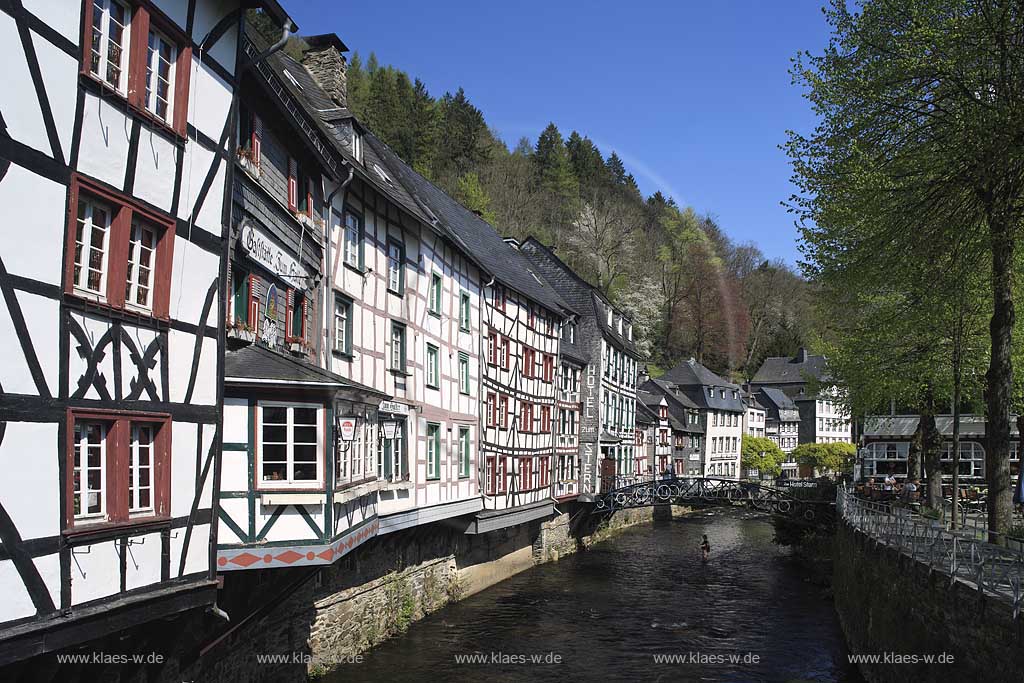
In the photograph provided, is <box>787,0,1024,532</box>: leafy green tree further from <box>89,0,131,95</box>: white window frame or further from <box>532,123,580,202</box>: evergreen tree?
<box>532,123,580,202</box>: evergreen tree

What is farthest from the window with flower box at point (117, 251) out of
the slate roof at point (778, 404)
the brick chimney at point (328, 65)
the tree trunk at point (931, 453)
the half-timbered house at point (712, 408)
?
the slate roof at point (778, 404)

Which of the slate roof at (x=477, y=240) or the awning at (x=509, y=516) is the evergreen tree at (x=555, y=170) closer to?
the slate roof at (x=477, y=240)

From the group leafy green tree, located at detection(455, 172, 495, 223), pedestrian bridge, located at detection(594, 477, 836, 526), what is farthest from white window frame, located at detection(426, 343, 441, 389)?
leafy green tree, located at detection(455, 172, 495, 223)

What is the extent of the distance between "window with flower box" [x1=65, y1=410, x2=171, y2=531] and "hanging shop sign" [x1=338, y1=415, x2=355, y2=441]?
3.74 m

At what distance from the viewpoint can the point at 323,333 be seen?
16594mm

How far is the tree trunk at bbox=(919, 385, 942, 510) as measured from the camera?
27.1 m

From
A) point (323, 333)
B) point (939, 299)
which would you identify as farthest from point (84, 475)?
Answer: point (939, 299)

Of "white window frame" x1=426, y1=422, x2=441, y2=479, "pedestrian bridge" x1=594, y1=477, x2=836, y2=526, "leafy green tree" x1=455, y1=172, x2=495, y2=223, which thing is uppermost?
"leafy green tree" x1=455, y1=172, x2=495, y2=223

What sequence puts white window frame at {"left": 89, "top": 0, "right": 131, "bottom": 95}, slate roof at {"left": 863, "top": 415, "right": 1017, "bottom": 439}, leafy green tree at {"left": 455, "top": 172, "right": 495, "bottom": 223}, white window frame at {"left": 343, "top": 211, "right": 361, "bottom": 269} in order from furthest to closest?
leafy green tree at {"left": 455, "top": 172, "right": 495, "bottom": 223} < slate roof at {"left": 863, "top": 415, "right": 1017, "bottom": 439} < white window frame at {"left": 343, "top": 211, "right": 361, "bottom": 269} < white window frame at {"left": 89, "top": 0, "right": 131, "bottom": 95}

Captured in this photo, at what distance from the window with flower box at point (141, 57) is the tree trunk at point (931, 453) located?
75.6 ft

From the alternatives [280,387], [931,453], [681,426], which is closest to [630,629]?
[931,453]

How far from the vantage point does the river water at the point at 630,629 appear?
1920 centimetres

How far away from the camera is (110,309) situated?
9289 mm

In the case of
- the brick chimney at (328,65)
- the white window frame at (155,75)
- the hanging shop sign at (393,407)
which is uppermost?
the brick chimney at (328,65)
